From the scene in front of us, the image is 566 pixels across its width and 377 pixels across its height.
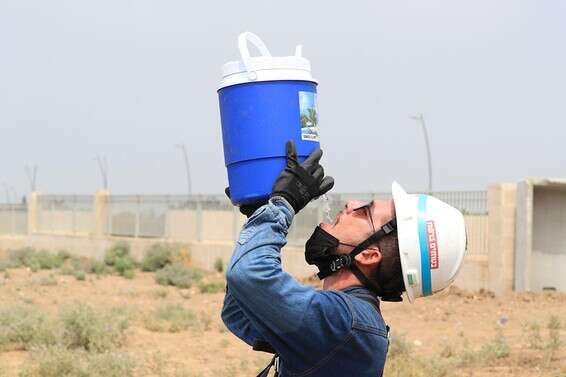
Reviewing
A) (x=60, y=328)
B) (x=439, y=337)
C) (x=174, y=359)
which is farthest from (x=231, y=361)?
(x=439, y=337)

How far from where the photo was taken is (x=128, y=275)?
88.3 feet

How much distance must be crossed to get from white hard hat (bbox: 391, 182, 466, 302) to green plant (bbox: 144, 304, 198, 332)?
450 inches

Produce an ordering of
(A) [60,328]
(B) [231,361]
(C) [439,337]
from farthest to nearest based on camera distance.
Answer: (C) [439,337] < (A) [60,328] < (B) [231,361]

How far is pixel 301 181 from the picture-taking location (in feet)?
8.48

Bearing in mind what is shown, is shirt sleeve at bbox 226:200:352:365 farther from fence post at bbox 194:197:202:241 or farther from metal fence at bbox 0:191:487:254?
fence post at bbox 194:197:202:241

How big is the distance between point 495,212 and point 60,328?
32.1 ft

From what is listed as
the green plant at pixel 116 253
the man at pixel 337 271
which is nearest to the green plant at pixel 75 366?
the man at pixel 337 271

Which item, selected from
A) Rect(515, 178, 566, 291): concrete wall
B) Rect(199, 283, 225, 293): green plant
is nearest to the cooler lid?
Rect(515, 178, 566, 291): concrete wall

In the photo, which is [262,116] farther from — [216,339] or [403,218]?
[216,339]

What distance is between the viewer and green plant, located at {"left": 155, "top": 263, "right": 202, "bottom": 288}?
23.8 metres

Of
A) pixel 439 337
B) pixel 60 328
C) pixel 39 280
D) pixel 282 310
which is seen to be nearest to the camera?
pixel 282 310

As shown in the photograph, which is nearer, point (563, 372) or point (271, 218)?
point (271, 218)

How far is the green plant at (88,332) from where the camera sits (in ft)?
38.4

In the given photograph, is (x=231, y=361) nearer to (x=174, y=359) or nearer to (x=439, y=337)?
(x=174, y=359)
